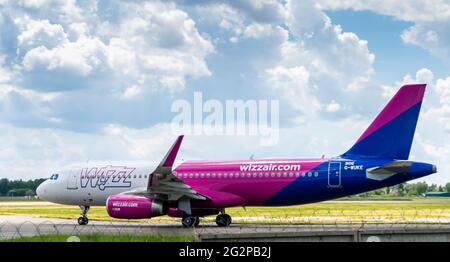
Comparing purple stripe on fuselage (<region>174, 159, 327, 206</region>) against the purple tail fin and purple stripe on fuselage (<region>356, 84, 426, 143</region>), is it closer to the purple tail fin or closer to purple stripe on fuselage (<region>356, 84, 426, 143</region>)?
the purple tail fin

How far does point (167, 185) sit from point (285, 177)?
6270 millimetres

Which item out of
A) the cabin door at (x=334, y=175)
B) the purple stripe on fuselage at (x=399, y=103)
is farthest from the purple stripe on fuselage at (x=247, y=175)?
the purple stripe on fuselage at (x=399, y=103)

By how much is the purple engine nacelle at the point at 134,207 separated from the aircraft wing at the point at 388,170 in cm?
1090

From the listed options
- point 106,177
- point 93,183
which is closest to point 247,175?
point 106,177

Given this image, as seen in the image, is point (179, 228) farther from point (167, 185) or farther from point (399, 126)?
point (399, 126)

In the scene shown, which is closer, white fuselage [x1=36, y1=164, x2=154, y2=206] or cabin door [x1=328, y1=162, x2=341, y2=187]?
cabin door [x1=328, y1=162, x2=341, y2=187]

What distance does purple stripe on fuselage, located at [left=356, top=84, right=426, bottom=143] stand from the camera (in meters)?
34.8

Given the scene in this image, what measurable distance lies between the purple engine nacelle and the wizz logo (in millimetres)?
4347

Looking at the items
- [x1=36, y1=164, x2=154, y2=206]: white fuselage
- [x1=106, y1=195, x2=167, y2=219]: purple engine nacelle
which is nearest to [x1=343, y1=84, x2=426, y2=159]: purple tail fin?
[x1=106, y1=195, x2=167, y2=219]: purple engine nacelle
